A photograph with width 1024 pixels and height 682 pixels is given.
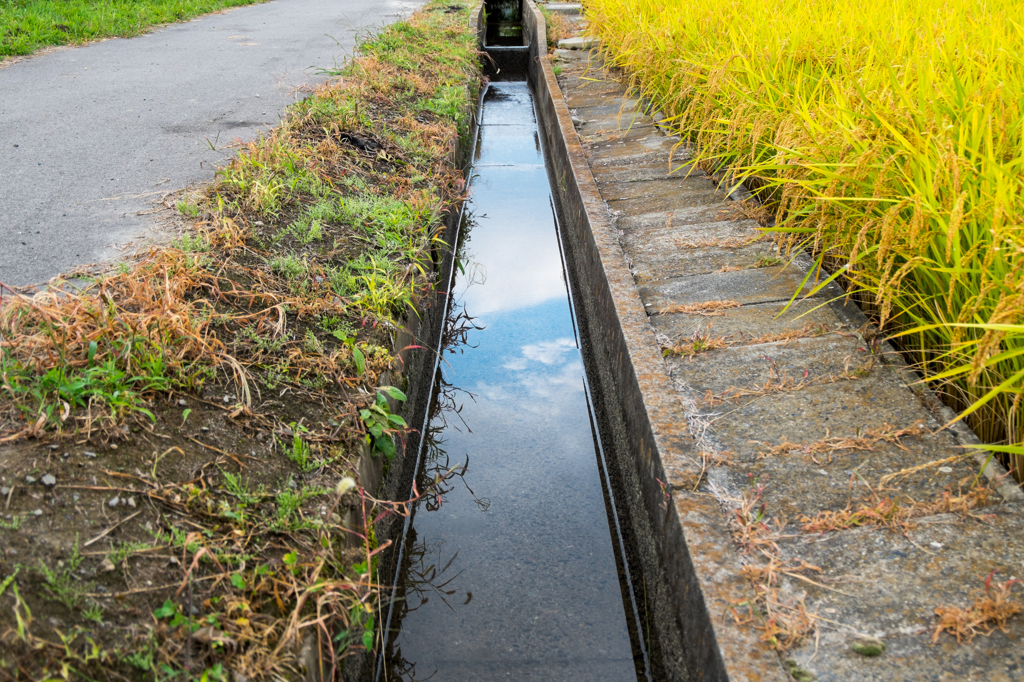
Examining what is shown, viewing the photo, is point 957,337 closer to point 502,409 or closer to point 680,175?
point 502,409

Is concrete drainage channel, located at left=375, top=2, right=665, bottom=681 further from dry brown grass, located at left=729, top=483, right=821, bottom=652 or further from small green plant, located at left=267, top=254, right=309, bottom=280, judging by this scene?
small green plant, located at left=267, top=254, right=309, bottom=280

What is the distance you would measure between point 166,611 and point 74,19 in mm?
8098

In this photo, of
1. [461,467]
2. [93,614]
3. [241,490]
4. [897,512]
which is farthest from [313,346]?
[897,512]

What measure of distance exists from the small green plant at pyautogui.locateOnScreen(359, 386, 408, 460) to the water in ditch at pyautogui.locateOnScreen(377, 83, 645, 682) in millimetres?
517

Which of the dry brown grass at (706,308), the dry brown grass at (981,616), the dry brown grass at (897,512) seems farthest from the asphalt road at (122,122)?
the dry brown grass at (981,616)

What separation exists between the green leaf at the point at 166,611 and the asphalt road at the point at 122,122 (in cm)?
175

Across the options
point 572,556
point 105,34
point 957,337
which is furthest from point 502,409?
point 105,34

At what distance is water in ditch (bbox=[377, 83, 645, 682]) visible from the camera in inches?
84.7

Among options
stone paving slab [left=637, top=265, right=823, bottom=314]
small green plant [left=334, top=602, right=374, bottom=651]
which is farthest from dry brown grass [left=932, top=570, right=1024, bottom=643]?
stone paving slab [left=637, top=265, right=823, bottom=314]

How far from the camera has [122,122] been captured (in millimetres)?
4391

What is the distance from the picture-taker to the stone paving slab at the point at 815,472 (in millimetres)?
1497

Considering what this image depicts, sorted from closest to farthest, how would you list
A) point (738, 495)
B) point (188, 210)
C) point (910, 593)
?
point (910, 593)
point (738, 495)
point (188, 210)

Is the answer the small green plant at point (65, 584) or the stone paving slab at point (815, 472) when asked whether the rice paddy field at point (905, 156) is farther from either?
Result: the small green plant at point (65, 584)

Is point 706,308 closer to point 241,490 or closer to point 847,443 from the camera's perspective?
point 847,443
